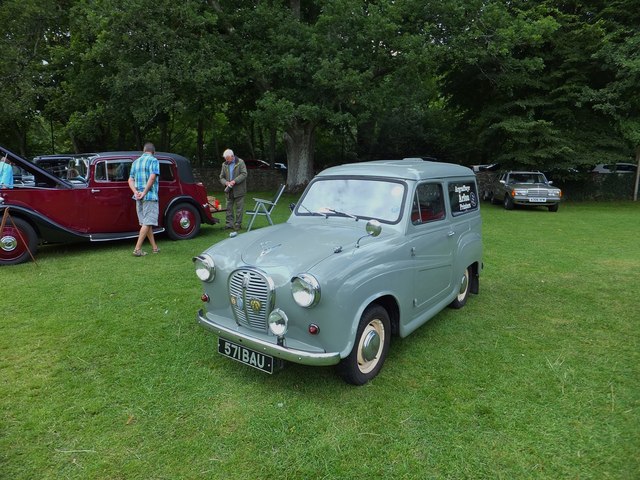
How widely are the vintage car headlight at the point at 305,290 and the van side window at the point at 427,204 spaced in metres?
1.51

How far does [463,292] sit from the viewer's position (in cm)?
543

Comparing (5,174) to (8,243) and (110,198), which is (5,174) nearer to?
(8,243)

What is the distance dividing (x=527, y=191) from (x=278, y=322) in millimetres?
15710

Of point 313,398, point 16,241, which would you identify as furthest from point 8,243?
point 313,398

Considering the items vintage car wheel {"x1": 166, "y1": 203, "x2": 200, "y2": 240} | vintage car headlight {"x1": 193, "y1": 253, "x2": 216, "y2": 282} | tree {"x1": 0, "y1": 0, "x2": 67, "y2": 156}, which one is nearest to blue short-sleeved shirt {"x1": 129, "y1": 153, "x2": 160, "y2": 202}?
vintage car wheel {"x1": 166, "y1": 203, "x2": 200, "y2": 240}

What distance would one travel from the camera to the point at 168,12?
14305 millimetres

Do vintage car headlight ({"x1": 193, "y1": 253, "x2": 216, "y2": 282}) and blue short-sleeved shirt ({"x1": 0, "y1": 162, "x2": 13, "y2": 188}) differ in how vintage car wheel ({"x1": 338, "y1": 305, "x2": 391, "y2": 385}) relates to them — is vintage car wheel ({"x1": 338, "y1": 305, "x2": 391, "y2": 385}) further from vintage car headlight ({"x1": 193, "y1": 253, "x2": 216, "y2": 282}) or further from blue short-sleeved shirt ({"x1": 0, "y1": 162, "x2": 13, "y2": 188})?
→ blue short-sleeved shirt ({"x1": 0, "y1": 162, "x2": 13, "y2": 188})

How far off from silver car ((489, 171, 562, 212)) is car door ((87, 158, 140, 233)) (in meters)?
14.0

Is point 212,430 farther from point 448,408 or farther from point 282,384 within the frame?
point 448,408

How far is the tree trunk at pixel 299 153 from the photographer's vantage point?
65.0 ft

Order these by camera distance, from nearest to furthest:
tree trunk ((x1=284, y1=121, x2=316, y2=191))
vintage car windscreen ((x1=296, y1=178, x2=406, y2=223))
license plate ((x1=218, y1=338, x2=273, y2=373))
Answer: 1. license plate ((x1=218, y1=338, x2=273, y2=373))
2. vintage car windscreen ((x1=296, y1=178, x2=406, y2=223))
3. tree trunk ((x1=284, y1=121, x2=316, y2=191))

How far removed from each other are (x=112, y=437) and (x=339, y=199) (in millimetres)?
2900

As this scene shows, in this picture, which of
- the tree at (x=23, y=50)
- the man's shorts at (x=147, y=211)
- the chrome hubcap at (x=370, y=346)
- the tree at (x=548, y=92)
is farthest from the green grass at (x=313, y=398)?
the tree at (x=23, y=50)

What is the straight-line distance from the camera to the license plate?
10.6 ft
